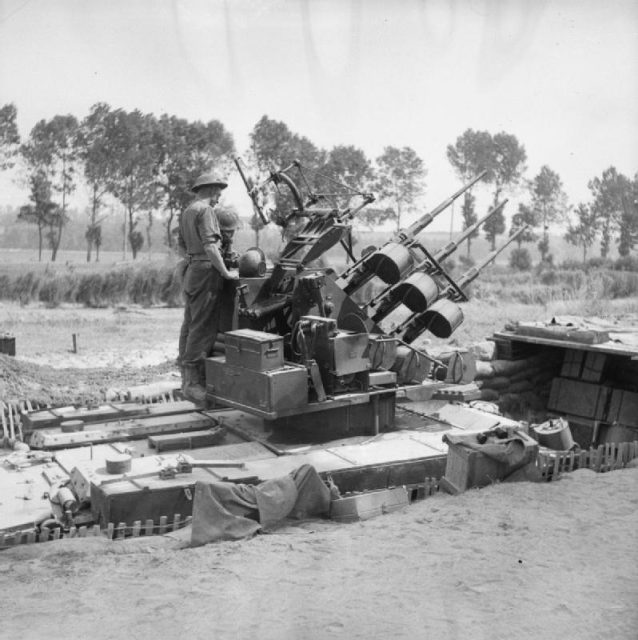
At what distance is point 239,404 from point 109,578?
2.48 metres

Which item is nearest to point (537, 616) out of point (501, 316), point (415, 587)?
point (415, 587)

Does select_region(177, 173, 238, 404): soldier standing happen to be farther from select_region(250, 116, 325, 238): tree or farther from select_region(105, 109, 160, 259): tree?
select_region(105, 109, 160, 259): tree

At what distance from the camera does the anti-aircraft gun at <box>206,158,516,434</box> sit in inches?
302

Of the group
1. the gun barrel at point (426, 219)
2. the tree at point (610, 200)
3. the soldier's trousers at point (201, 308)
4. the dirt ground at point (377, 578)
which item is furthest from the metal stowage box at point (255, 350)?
the tree at point (610, 200)

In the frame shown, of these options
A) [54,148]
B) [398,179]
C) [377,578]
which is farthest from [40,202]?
[377,578]

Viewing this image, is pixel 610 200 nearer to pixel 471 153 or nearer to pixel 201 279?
pixel 471 153

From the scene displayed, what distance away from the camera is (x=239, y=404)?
307 inches

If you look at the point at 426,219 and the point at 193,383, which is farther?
the point at 426,219

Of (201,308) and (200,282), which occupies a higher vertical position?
(200,282)

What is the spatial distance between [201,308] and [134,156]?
26.0m

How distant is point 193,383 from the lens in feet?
28.0

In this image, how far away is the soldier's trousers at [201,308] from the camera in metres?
8.27

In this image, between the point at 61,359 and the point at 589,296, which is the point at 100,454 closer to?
the point at 61,359

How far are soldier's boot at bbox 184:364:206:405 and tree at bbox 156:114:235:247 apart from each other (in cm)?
2367
